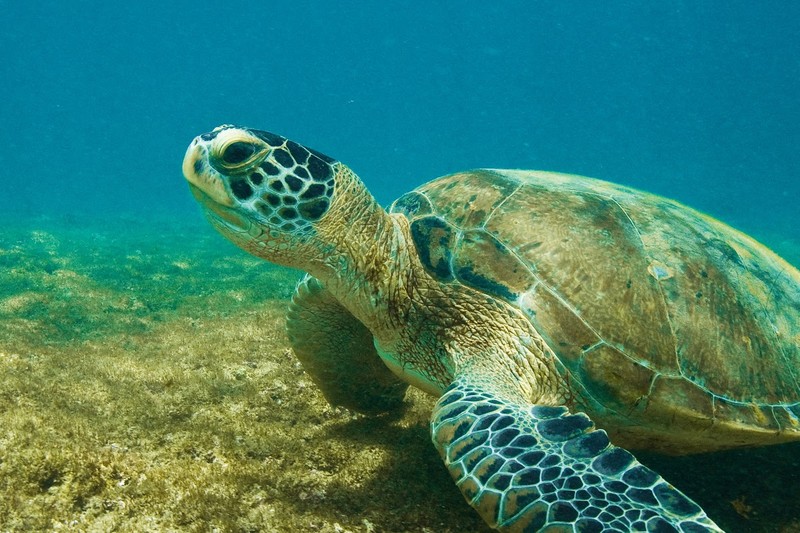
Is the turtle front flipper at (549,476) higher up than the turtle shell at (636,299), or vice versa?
the turtle shell at (636,299)

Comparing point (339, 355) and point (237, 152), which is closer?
point (237, 152)

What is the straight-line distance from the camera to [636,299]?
256 cm

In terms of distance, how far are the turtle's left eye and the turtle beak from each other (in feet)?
0.31

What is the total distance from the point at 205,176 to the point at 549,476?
2087 mm

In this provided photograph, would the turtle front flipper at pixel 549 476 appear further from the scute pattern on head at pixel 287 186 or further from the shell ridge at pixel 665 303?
the scute pattern on head at pixel 287 186

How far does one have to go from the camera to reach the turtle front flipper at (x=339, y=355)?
3281 millimetres

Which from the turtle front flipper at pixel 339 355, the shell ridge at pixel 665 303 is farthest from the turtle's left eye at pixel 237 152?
the shell ridge at pixel 665 303

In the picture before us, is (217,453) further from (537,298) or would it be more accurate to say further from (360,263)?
(537,298)

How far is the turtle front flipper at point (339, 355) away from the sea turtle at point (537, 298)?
0.23 meters

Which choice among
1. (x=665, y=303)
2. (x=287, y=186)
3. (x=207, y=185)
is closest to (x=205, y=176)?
(x=207, y=185)

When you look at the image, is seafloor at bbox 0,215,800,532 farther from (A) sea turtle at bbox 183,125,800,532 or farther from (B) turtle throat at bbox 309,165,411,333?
(B) turtle throat at bbox 309,165,411,333

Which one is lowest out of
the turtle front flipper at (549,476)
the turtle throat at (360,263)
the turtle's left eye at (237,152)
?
the turtle front flipper at (549,476)

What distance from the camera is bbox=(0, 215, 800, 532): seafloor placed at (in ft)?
6.45

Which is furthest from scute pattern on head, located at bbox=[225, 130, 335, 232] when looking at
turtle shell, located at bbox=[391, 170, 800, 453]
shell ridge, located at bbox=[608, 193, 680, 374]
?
shell ridge, located at bbox=[608, 193, 680, 374]
